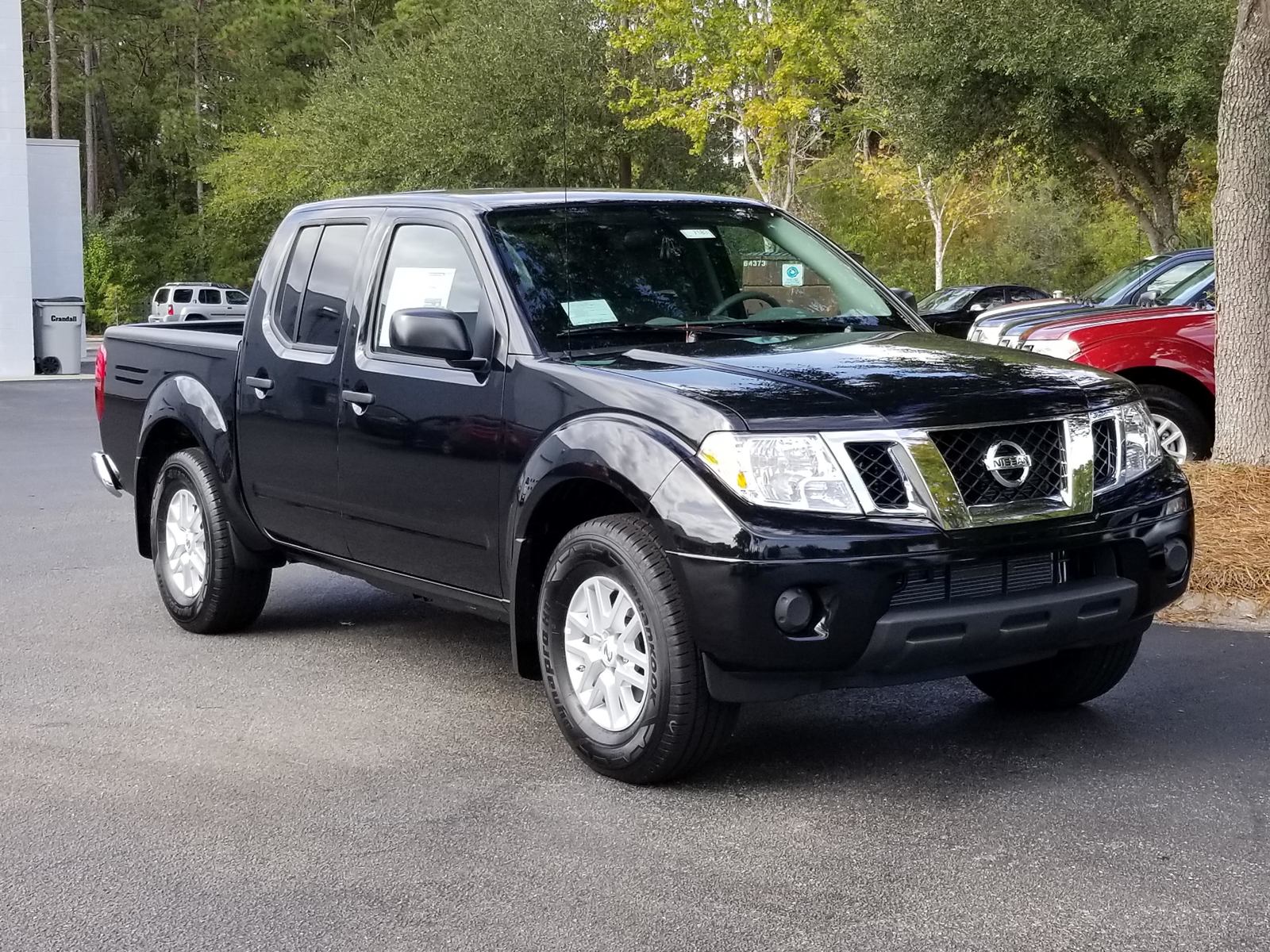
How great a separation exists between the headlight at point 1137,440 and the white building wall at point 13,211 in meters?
26.0

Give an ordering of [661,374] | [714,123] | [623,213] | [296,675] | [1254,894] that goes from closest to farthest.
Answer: [1254,894] < [661,374] < [623,213] < [296,675] < [714,123]

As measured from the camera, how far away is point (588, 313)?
5504 millimetres

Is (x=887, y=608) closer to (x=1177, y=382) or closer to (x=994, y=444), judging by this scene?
(x=994, y=444)

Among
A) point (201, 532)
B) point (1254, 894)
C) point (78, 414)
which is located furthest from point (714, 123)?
point (1254, 894)

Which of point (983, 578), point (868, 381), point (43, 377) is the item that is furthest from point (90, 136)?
point (983, 578)

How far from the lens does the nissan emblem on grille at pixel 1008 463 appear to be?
4.60m

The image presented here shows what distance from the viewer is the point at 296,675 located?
639cm

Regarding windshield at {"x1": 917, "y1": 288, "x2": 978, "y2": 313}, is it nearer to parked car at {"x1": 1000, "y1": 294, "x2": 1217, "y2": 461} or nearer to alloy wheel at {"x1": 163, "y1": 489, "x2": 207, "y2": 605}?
parked car at {"x1": 1000, "y1": 294, "x2": 1217, "y2": 461}

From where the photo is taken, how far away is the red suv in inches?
434

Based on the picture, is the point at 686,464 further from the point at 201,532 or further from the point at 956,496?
the point at 201,532

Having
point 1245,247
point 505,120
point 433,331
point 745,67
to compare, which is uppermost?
point 745,67

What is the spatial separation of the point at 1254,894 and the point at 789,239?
10.9 ft

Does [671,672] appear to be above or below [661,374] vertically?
below

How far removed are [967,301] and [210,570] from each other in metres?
26.0
